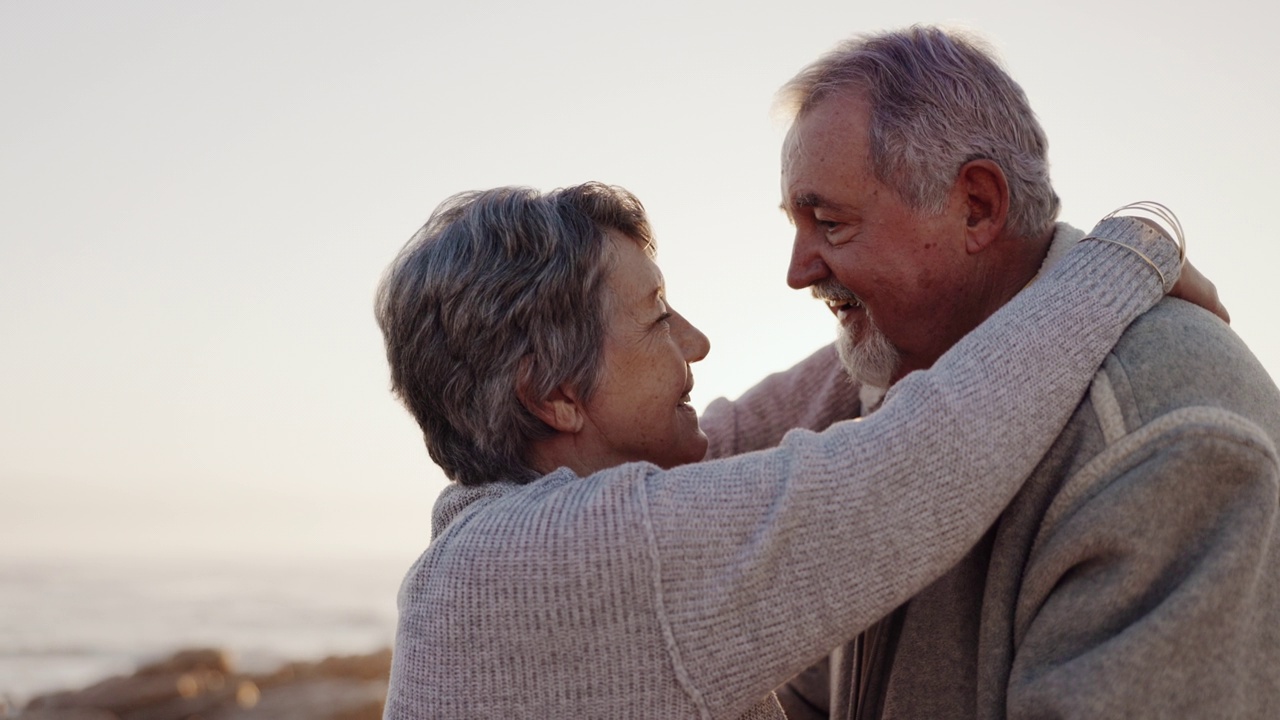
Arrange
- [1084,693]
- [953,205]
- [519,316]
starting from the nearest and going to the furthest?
[1084,693], [519,316], [953,205]

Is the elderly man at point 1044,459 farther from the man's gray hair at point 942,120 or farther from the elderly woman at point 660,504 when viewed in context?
the elderly woman at point 660,504

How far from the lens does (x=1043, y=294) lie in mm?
2072

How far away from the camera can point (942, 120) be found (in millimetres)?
2496

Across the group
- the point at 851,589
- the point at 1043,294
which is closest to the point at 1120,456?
the point at 1043,294

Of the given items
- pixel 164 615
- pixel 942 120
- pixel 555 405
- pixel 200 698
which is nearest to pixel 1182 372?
pixel 942 120

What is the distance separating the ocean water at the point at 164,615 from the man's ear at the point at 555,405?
32.7ft

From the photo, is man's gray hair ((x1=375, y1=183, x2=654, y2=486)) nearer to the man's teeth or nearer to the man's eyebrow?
the man's eyebrow

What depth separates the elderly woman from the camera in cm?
184

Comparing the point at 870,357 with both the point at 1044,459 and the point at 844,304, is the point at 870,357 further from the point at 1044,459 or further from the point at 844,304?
the point at 1044,459

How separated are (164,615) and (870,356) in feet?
52.6

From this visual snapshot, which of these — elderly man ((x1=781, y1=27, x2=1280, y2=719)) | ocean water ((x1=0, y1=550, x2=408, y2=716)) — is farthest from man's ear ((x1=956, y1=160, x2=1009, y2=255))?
ocean water ((x1=0, y1=550, x2=408, y2=716))

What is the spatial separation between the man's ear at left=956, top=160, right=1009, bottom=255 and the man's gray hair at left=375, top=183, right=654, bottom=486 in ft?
2.59

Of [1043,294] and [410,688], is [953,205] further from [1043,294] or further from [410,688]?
[410,688]

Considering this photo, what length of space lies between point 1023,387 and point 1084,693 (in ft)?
1.62
